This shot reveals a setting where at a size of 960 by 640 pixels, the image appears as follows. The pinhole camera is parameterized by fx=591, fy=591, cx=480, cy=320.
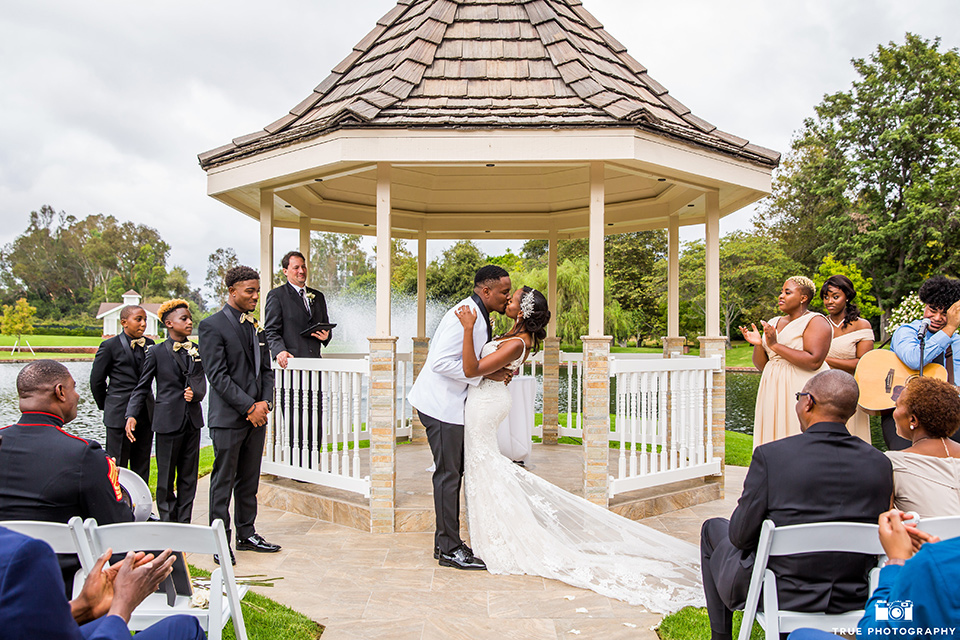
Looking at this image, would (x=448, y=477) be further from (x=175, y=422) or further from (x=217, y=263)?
(x=217, y=263)

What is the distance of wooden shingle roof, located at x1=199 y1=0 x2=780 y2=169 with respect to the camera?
201 inches

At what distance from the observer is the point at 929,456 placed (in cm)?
242

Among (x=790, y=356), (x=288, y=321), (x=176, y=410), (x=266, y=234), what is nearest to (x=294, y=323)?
(x=288, y=321)

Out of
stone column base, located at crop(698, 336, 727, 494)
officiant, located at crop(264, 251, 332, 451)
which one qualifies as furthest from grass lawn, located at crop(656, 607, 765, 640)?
officiant, located at crop(264, 251, 332, 451)

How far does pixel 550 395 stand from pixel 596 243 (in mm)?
3697

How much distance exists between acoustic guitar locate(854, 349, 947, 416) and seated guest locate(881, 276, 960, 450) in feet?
0.28

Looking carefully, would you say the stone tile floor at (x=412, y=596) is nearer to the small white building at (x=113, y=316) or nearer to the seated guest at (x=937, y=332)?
the seated guest at (x=937, y=332)

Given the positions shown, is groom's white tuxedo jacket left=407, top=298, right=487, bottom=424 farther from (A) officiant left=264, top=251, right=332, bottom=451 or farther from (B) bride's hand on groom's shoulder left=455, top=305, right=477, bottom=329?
(A) officiant left=264, top=251, right=332, bottom=451

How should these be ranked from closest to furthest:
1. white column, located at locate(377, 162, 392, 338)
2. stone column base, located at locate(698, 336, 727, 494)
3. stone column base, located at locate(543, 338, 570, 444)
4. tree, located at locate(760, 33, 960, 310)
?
white column, located at locate(377, 162, 392, 338) < stone column base, located at locate(698, 336, 727, 494) < stone column base, located at locate(543, 338, 570, 444) < tree, located at locate(760, 33, 960, 310)

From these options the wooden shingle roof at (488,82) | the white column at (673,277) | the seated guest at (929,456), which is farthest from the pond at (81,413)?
the seated guest at (929,456)

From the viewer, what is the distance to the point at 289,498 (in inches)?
226

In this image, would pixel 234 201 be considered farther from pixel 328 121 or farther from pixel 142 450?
pixel 142 450

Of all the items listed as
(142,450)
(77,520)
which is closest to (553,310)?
(142,450)

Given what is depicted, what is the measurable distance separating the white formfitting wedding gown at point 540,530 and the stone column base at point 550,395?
Answer: 13.3 ft
